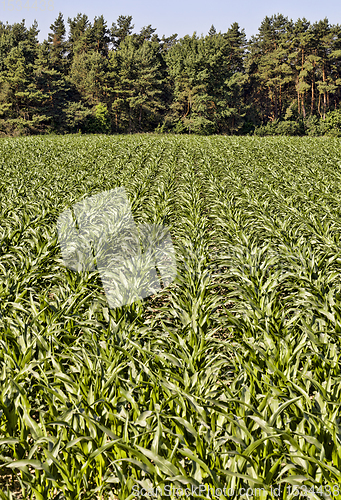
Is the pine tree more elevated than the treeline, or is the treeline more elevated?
the pine tree

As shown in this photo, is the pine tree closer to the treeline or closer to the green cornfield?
the treeline

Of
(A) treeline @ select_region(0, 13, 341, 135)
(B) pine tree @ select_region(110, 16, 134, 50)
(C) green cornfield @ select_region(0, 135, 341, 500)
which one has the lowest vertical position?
(C) green cornfield @ select_region(0, 135, 341, 500)

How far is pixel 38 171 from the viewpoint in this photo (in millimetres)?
13031

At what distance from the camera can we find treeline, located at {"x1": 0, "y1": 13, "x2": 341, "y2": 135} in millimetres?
44562

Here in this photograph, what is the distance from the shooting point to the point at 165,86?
55.5m

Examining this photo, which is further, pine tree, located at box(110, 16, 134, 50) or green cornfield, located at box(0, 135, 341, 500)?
pine tree, located at box(110, 16, 134, 50)

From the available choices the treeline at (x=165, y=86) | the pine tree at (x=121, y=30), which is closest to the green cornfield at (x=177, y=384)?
the treeline at (x=165, y=86)

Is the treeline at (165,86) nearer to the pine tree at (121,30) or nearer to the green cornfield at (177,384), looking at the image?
the pine tree at (121,30)

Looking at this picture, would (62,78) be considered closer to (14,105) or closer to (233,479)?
(14,105)

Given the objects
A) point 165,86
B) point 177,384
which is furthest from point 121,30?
point 177,384

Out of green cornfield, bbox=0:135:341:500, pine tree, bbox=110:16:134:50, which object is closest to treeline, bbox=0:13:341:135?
pine tree, bbox=110:16:134:50

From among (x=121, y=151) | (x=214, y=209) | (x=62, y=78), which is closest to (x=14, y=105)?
(x=62, y=78)

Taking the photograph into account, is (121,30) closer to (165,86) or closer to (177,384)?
(165,86)

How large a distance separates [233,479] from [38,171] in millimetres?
13049
